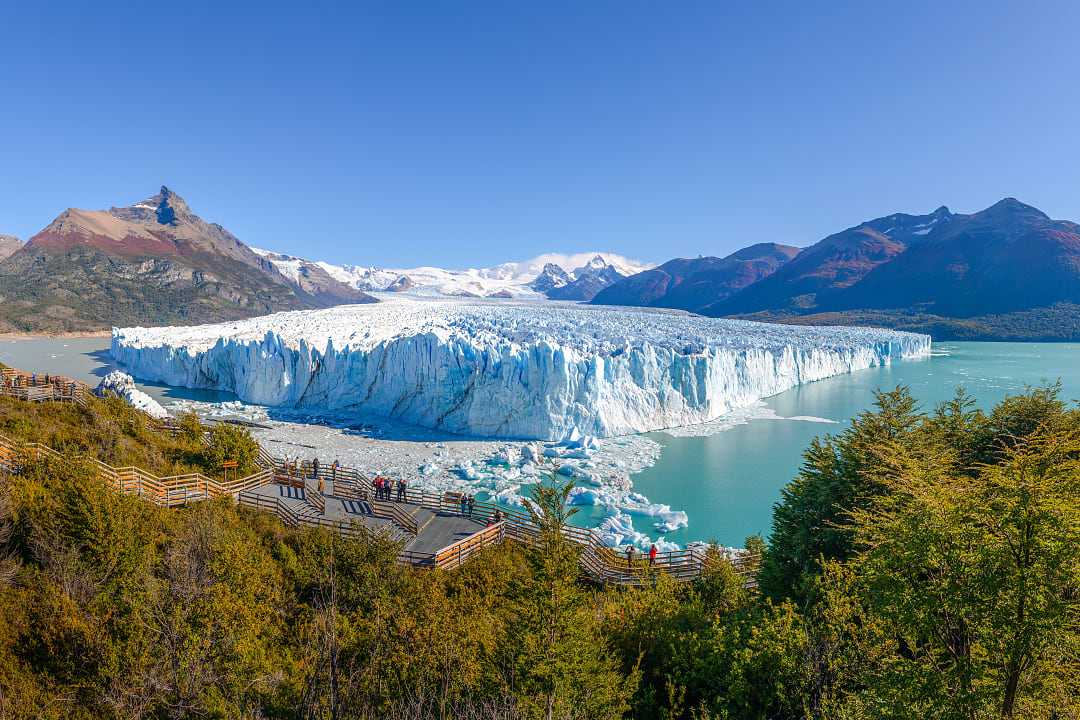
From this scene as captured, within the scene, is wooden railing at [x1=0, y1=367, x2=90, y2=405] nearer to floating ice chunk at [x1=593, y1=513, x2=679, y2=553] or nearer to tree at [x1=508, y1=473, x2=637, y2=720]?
floating ice chunk at [x1=593, y1=513, x2=679, y2=553]

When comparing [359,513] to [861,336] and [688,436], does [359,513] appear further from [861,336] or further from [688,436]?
[861,336]

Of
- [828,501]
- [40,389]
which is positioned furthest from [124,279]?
[828,501]

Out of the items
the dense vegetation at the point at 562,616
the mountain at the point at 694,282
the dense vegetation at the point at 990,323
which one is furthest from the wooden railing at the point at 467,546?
the mountain at the point at 694,282

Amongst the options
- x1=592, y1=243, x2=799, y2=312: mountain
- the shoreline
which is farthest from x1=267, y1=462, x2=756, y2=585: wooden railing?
x1=592, y1=243, x2=799, y2=312: mountain

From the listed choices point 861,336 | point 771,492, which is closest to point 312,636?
point 771,492

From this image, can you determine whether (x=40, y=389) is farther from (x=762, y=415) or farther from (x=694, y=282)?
(x=694, y=282)

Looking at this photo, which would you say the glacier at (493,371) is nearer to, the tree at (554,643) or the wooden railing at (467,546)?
the wooden railing at (467,546)
